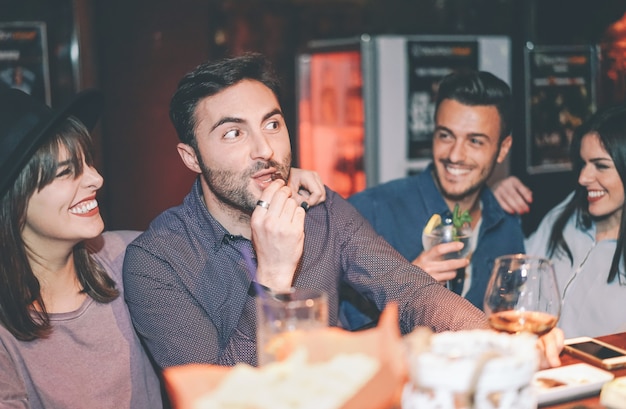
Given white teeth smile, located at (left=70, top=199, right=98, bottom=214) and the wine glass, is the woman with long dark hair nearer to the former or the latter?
the wine glass

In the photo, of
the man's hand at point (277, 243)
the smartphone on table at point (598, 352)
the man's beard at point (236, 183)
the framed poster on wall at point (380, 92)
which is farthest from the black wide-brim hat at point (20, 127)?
the framed poster on wall at point (380, 92)

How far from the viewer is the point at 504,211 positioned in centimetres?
303

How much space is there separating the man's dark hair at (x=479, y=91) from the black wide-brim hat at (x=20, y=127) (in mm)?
1631

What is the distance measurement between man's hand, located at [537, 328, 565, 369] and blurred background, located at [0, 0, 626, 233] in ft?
8.61

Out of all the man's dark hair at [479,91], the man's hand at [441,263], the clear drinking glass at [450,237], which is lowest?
the man's hand at [441,263]

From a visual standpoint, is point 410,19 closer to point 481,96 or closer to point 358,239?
point 481,96

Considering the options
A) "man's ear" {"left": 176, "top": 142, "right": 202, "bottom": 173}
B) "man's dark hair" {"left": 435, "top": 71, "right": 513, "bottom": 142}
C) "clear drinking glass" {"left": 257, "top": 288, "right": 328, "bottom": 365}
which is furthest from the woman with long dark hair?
"clear drinking glass" {"left": 257, "top": 288, "right": 328, "bottom": 365}

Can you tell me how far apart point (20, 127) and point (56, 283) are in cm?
49

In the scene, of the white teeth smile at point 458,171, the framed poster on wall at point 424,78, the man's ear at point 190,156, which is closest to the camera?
the man's ear at point 190,156

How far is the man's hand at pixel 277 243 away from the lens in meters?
1.80

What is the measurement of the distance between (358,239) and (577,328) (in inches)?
38.8

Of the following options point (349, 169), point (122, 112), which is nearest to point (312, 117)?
point (349, 169)

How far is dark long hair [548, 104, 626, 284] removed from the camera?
2562 millimetres

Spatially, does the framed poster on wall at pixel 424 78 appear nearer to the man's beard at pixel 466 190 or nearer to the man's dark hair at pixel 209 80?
the man's beard at pixel 466 190
